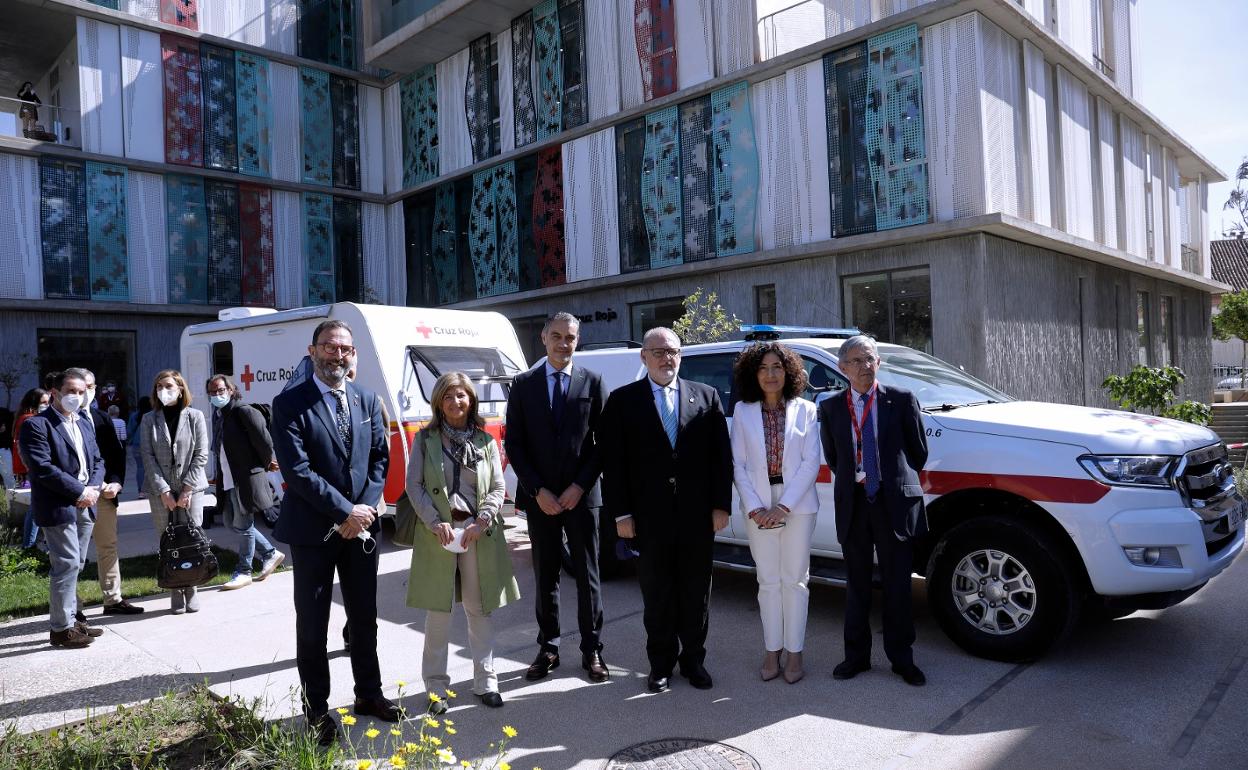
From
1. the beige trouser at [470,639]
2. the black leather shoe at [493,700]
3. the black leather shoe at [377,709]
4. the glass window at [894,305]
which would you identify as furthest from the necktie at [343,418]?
the glass window at [894,305]

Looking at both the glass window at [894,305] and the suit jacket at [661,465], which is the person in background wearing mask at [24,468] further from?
the glass window at [894,305]

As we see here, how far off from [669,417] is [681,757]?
179 centimetres

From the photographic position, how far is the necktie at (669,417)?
192 inches

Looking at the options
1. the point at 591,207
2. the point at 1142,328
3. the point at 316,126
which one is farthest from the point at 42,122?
the point at 1142,328

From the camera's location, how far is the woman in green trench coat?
15.2ft

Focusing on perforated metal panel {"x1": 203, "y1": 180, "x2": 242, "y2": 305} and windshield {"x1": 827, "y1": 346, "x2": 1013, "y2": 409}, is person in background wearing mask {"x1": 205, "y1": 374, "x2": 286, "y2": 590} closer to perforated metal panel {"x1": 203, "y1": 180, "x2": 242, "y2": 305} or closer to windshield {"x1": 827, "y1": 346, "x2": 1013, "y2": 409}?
windshield {"x1": 827, "y1": 346, "x2": 1013, "y2": 409}

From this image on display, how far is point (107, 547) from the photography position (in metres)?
6.85

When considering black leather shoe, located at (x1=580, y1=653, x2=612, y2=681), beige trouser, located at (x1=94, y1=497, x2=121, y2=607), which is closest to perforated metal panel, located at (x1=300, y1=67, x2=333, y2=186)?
beige trouser, located at (x1=94, y1=497, x2=121, y2=607)

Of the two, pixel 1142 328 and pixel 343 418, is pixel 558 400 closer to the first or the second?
pixel 343 418

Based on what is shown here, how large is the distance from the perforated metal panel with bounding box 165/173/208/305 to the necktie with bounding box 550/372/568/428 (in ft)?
68.5

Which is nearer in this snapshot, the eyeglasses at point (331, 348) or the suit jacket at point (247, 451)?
the eyeglasses at point (331, 348)

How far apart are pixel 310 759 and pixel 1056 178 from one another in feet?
56.5

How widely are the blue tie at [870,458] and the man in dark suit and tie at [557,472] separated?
1523 millimetres

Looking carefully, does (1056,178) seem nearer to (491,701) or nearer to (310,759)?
(491,701)
